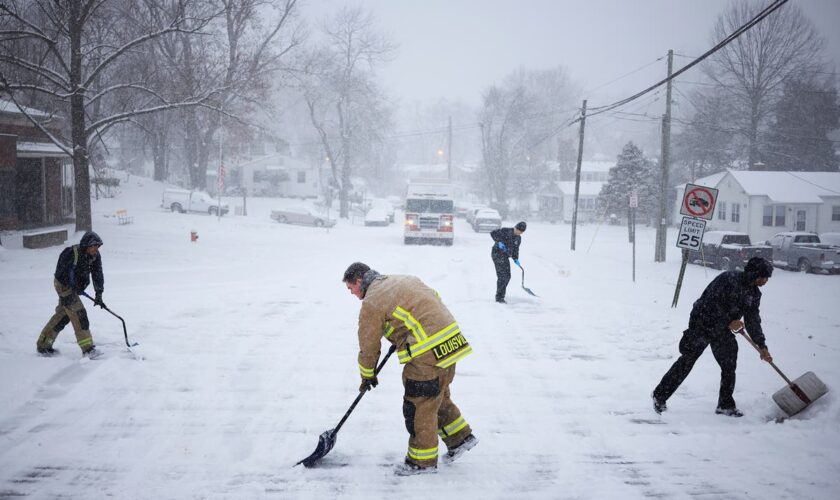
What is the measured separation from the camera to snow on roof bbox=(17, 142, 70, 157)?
2109 centimetres

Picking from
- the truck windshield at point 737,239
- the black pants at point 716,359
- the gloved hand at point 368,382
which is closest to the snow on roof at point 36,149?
the gloved hand at point 368,382

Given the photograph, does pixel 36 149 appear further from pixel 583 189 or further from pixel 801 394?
pixel 583 189

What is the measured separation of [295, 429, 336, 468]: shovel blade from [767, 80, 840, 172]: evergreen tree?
4705 centimetres

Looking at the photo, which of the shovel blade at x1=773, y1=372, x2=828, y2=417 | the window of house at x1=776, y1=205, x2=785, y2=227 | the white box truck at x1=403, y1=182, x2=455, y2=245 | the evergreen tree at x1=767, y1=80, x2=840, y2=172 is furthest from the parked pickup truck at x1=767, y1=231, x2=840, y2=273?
the evergreen tree at x1=767, y1=80, x2=840, y2=172

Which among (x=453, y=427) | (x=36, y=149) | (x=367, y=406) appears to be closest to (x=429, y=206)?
(x=36, y=149)

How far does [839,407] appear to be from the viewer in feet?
17.6

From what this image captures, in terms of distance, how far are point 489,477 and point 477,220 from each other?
111 ft

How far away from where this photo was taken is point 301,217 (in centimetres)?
3653

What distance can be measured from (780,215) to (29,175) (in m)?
38.6

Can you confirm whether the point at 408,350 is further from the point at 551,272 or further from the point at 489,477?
the point at 551,272

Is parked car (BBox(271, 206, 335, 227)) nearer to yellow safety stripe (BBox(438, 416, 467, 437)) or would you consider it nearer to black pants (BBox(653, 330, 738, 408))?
black pants (BBox(653, 330, 738, 408))

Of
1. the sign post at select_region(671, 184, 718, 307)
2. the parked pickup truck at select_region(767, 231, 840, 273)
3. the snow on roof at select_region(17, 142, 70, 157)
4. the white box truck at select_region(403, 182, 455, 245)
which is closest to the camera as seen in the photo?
the sign post at select_region(671, 184, 718, 307)

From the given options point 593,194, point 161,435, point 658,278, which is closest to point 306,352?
point 161,435

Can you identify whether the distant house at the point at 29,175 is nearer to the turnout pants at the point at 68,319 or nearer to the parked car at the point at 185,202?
the parked car at the point at 185,202
